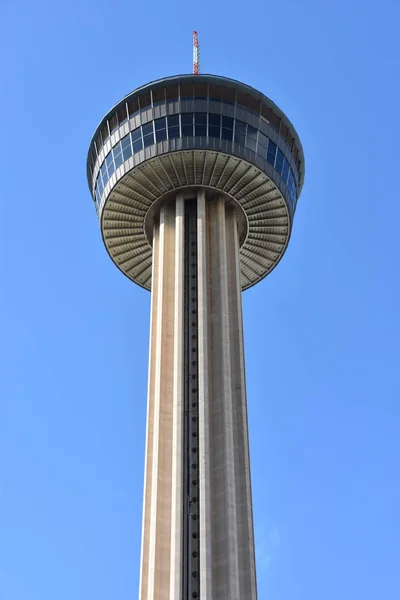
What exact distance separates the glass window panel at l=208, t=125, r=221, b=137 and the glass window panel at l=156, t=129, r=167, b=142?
131 inches

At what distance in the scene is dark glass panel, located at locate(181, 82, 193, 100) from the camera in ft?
197

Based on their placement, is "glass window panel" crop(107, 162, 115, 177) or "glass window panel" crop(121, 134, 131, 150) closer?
"glass window panel" crop(121, 134, 131, 150)

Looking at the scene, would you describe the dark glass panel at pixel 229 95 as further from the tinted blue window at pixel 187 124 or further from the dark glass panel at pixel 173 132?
the dark glass panel at pixel 173 132

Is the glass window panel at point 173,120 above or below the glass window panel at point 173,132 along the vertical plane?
above

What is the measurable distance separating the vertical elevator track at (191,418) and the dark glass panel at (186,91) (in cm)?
772

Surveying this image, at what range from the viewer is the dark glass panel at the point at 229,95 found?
199ft

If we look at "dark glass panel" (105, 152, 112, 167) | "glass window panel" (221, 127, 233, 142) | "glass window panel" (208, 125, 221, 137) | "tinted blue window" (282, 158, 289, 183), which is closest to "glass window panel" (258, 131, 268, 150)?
"glass window panel" (221, 127, 233, 142)

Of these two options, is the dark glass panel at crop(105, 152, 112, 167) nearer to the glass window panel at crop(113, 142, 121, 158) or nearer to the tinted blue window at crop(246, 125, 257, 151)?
the glass window panel at crop(113, 142, 121, 158)

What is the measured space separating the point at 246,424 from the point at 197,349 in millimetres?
6234

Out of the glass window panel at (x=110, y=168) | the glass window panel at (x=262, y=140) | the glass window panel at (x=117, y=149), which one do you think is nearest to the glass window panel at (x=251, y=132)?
the glass window panel at (x=262, y=140)

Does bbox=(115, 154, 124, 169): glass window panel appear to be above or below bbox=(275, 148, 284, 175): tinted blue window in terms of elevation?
below

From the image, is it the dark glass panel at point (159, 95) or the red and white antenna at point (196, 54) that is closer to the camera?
the dark glass panel at point (159, 95)

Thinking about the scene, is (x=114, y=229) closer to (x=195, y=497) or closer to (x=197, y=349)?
(x=197, y=349)

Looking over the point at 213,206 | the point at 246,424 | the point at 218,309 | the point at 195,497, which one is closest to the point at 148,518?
the point at 195,497
